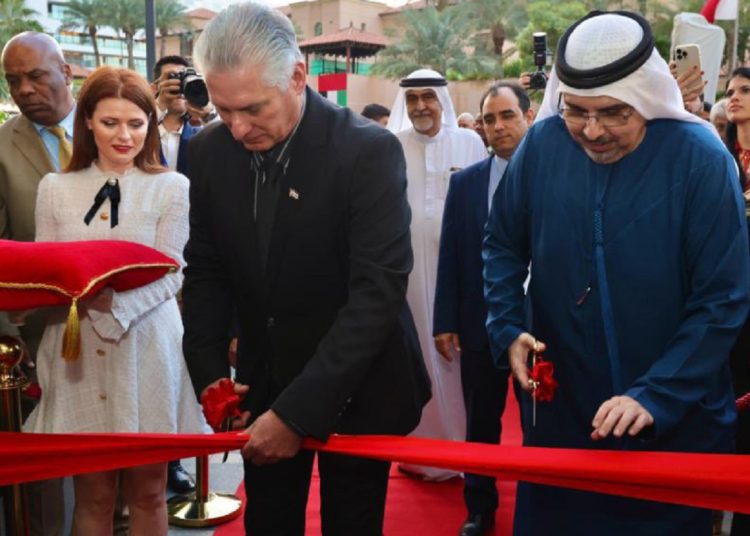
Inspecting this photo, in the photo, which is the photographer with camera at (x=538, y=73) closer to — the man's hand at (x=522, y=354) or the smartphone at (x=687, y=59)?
the smartphone at (x=687, y=59)

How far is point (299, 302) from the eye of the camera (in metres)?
2.38

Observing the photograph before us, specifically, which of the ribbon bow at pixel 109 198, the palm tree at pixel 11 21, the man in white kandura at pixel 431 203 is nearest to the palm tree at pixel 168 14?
the palm tree at pixel 11 21

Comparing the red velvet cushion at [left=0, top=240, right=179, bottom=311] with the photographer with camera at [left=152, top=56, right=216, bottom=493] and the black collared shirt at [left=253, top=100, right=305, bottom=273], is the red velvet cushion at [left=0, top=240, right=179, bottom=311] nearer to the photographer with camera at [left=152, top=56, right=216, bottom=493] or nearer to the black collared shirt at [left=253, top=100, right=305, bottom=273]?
the black collared shirt at [left=253, top=100, right=305, bottom=273]

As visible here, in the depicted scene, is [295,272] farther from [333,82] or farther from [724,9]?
[333,82]

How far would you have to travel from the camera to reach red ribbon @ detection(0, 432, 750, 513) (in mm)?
2012

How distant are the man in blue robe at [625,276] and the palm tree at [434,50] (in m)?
35.5

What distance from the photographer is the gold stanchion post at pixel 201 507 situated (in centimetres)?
399

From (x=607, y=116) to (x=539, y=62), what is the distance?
2.82 m

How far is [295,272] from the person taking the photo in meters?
2.34

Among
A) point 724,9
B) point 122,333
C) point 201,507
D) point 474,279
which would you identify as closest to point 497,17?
point 724,9

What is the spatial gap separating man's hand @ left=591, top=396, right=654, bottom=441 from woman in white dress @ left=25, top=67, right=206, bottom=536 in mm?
1594

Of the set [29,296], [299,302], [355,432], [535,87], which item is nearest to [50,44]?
[29,296]

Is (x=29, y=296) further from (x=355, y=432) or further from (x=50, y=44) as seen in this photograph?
(x=50, y=44)

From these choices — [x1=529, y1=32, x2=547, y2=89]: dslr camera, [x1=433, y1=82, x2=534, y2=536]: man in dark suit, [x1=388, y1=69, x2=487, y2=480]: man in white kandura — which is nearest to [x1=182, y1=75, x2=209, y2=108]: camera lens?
[x1=388, y1=69, x2=487, y2=480]: man in white kandura
